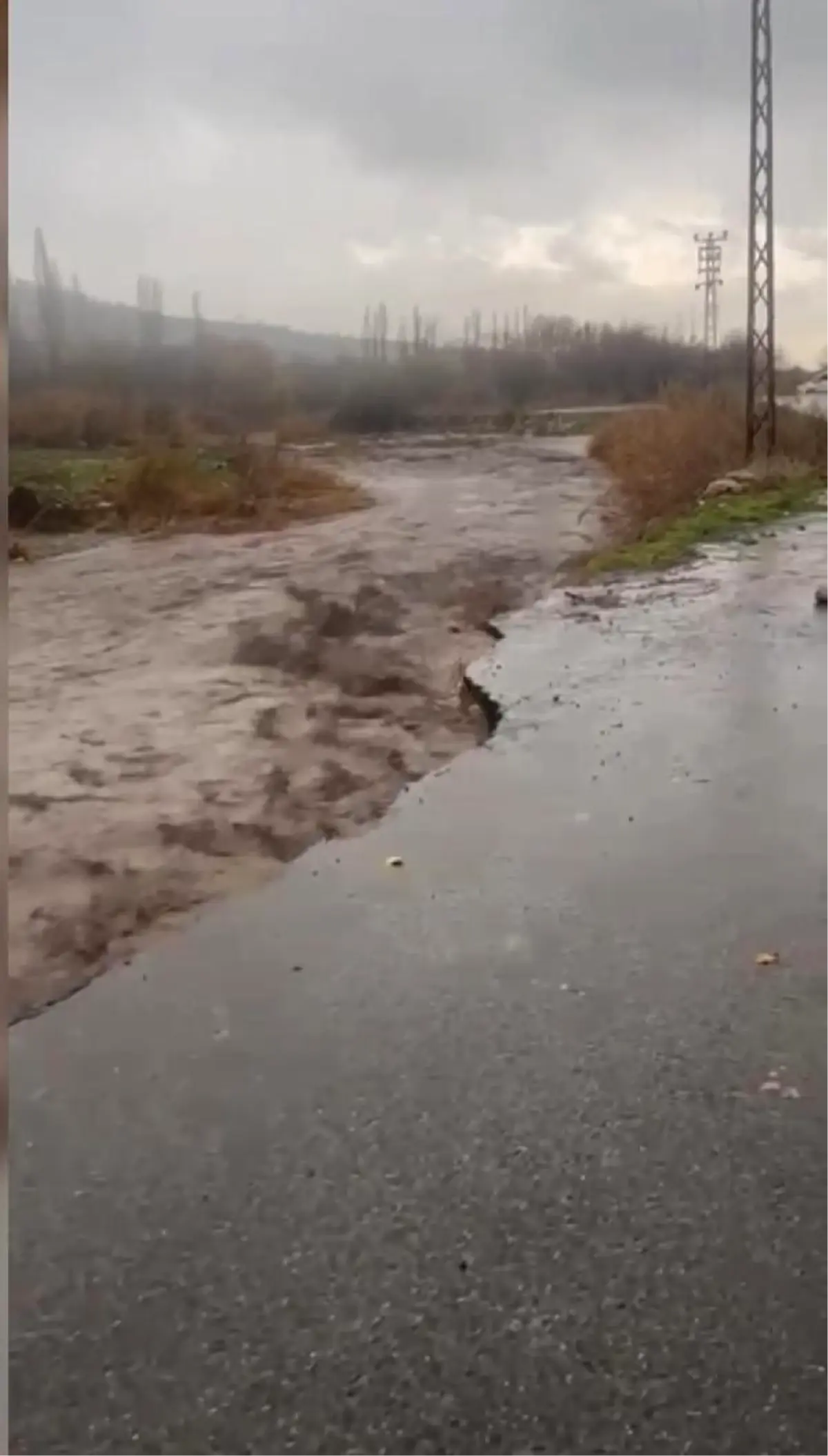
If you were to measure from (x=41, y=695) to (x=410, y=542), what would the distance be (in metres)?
1.10

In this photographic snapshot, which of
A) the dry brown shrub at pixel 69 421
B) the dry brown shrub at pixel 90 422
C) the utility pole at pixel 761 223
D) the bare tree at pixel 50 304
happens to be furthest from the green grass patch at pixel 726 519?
the bare tree at pixel 50 304

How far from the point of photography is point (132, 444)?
6.30 feet

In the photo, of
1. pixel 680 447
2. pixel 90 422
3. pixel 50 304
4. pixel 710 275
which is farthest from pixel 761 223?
pixel 50 304

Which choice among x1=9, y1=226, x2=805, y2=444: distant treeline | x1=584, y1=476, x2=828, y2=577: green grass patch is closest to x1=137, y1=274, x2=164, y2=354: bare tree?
x1=9, y1=226, x2=805, y2=444: distant treeline

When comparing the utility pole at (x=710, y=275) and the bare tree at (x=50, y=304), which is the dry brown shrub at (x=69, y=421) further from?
the utility pole at (x=710, y=275)

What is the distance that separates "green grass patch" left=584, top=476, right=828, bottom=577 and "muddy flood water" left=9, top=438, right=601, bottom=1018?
0.84ft

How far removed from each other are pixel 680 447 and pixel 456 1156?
234 centimetres

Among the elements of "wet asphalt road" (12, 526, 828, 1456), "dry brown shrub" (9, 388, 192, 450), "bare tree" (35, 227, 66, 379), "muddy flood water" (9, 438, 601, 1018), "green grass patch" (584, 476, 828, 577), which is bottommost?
"wet asphalt road" (12, 526, 828, 1456)

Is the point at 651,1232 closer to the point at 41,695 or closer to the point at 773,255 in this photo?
the point at 41,695

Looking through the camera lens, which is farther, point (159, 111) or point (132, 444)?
point (132, 444)

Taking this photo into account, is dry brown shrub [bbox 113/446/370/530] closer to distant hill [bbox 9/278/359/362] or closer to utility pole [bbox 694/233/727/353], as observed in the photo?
distant hill [bbox 9/278/359/362]

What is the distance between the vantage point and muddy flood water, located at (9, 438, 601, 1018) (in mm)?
1405

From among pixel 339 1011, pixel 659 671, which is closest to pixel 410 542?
pixel 659 671

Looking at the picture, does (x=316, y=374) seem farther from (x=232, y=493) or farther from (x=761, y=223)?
(x=761, y=223)
